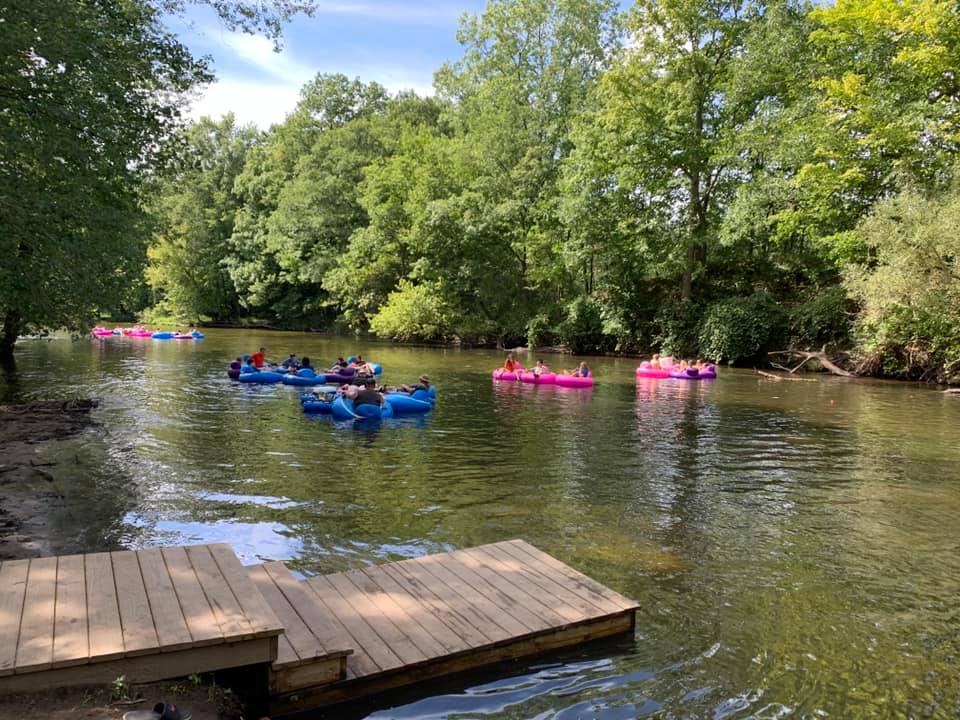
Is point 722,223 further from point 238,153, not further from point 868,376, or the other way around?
point 238,153

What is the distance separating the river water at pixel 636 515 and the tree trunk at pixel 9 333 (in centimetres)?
173

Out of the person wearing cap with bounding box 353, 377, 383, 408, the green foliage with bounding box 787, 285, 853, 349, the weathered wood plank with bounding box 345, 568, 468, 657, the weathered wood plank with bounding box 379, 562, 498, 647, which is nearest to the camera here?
the weathered wood plank with bounding box 345, 568, 468, 657

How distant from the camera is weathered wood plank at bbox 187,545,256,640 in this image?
3.87m

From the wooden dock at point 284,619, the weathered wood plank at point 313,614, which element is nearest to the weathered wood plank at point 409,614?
the wooden dock at point 284,619

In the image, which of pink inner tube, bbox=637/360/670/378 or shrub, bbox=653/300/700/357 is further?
shrub, bbox=653/300/700/357

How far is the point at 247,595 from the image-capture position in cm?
432

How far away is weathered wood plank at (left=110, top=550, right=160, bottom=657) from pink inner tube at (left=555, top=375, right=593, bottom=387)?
16255 mm

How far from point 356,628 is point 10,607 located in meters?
1.95

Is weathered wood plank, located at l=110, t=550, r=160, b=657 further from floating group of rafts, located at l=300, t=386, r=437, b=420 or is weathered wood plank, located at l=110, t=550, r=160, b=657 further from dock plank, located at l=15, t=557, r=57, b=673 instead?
floating group of rafts, located at l=300, t=386, r=437, b=420

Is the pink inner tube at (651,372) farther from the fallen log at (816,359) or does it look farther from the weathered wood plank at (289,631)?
the weathered wood plank at (289,631)

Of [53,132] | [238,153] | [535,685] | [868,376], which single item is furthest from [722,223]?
[238,153]

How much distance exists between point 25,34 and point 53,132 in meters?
1.13

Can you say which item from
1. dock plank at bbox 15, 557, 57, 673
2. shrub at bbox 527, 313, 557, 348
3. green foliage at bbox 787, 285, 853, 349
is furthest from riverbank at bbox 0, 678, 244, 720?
shrub at bbox 527, 313, 557, 348

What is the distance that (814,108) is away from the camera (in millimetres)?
25438
